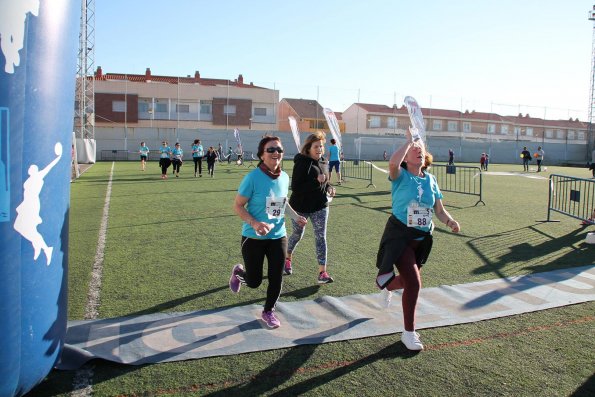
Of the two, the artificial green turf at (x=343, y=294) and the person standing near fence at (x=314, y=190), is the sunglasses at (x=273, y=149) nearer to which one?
the person standing near fence at (x=314, y=190)

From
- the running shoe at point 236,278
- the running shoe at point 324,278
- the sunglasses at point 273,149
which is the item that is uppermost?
the sunglasses at point 273,149

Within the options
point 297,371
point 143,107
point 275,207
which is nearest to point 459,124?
point 143,107

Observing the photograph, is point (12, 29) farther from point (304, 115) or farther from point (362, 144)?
point (304, 115)

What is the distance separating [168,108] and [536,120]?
61388 millimetres

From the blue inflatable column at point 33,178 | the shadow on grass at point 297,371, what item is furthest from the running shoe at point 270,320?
the blue inflatable column at point 33,178

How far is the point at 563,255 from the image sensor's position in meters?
7.53

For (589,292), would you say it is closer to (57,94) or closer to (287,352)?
(287,352)

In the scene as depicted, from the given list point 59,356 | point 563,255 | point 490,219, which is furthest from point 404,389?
point 490,219

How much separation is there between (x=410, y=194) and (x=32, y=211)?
288 cm

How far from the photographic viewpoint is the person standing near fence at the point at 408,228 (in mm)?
4027

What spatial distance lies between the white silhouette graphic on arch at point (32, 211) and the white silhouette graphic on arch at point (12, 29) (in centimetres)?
61

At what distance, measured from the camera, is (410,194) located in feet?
13.6

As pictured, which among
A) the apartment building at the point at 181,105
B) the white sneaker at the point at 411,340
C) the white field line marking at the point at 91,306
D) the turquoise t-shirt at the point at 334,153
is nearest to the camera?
the white field line marking at the point at 91,306

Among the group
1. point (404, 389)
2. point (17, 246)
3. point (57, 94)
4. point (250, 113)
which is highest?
point (250, 113)
